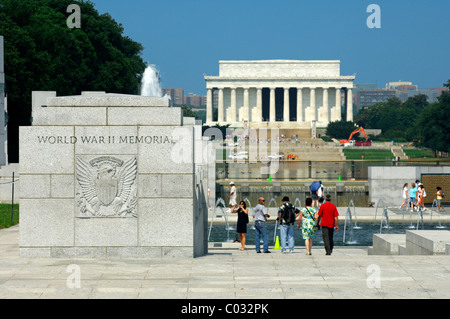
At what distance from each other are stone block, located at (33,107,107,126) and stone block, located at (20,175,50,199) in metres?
1.13

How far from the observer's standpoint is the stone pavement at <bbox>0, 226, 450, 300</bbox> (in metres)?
11.9

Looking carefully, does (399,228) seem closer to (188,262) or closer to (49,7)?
(188,262)

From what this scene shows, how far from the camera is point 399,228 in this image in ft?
90.6

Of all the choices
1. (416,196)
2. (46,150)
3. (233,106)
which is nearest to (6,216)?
(46,150)

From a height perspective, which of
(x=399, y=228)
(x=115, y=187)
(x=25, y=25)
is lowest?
(x=399, y=228)

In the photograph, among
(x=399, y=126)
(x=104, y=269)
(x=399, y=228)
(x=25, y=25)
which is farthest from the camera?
(x=399, y=126)

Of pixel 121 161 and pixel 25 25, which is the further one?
pixel 25 25

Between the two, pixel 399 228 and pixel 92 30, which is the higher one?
pixel 92 30

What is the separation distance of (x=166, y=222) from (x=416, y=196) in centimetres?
1908

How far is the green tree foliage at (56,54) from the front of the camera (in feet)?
156

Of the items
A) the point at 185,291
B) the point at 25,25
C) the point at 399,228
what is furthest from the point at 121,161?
the point at 25,25

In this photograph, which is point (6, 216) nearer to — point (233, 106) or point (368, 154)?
point (368, 154)

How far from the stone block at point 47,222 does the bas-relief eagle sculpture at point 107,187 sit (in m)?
0.38
